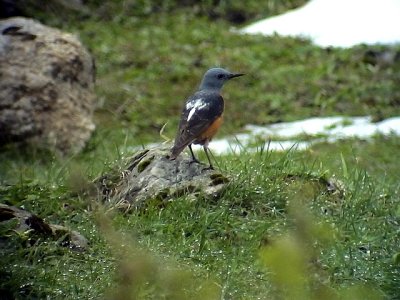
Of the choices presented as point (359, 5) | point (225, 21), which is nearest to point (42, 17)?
point (225, 21)

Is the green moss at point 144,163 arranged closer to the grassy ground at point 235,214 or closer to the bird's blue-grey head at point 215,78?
the grassy ground at point 235,214

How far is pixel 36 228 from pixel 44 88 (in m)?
5.11

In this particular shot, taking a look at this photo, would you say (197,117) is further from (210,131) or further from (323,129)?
(323,129)

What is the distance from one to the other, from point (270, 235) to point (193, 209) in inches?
22.6

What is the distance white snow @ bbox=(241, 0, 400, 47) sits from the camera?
1542cm

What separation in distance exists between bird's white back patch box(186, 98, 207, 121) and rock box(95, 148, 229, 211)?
0.30 m

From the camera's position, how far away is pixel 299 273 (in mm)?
2250

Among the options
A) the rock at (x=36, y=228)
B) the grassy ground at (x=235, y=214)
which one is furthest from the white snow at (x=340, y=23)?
the rock at (x=36, y=228)

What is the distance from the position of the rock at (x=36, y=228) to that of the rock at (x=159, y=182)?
66 cm

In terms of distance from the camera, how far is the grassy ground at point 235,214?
9.63 feet

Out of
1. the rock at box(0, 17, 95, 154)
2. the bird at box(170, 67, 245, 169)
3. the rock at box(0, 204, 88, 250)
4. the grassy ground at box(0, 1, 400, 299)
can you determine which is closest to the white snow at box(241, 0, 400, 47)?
the grassy ground at box(0, 1, 400, 299)

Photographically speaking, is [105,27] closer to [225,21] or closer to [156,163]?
[225,21]

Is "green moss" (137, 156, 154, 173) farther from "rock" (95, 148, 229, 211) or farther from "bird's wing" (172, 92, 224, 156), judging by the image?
"bird's wing" (172, 92, 224, 156)

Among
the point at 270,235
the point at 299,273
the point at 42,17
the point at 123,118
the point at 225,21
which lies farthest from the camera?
the point at 225,21
